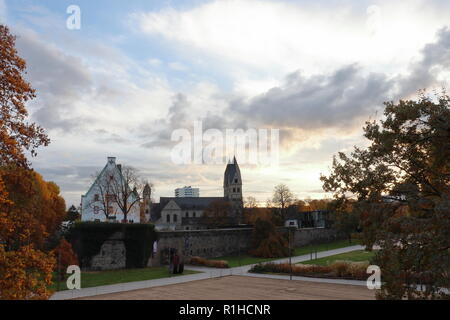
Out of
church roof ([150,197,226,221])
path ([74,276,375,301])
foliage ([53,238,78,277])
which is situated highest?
church roof ([150,197,226,221])

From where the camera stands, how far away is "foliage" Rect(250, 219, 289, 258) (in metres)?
47.8

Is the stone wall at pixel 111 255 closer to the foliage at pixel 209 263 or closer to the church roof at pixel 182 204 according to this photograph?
the foliage at pixel 209 263

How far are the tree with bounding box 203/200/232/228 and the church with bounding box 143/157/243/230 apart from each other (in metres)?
0.88

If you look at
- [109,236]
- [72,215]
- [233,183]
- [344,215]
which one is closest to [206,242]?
[109,236]

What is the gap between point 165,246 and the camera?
4362cm

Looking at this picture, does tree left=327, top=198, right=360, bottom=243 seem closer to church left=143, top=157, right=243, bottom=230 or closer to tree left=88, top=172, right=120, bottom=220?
tree left=88, top=172, right=120, bottom=220

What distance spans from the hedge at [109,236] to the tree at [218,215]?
145 ft

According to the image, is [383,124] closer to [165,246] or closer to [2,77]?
[2,77]

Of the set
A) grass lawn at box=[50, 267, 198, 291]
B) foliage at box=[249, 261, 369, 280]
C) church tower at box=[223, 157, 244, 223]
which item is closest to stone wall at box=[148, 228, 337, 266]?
grass lawn at box=[50, 267, 198, 291]

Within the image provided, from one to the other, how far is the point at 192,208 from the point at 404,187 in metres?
106

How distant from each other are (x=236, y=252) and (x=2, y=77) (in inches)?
1707

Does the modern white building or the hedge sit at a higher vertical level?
the modern white building

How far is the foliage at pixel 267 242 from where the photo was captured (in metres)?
47.8
